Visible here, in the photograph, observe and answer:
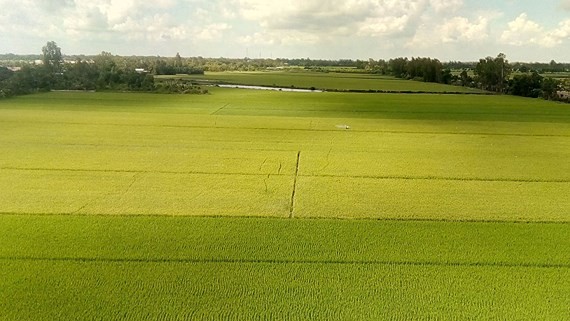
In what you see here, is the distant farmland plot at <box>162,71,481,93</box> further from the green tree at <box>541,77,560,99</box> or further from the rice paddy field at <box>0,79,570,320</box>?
the rice paddy field at <box>0,79,570,320</box>

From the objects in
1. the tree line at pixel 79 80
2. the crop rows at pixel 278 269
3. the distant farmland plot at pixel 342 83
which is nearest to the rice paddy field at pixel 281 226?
the crop rows at pixel 278 269

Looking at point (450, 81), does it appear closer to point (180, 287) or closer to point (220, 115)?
point (220, 115)

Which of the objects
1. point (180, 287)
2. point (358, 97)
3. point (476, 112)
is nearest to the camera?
point (180, 287)

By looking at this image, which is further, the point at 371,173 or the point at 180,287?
the point at 371,173

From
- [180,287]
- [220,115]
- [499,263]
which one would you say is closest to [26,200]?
[180,287]

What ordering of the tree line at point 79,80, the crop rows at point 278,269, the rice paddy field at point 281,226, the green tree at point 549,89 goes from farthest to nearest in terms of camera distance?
the green tree at point 549,89
the tree line at point 79,80
the rice paddy field at point 281,226
the crop rows at point 278,269

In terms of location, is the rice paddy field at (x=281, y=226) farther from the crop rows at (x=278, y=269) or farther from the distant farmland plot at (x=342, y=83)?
the distant farmland plot at (x=342, y=83)

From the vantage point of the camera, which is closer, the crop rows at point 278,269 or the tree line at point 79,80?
the crop rows at point 278,269

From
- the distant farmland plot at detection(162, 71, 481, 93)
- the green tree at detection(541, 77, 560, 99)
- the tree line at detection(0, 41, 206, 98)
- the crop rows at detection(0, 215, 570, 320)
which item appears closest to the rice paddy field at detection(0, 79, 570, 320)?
the crop rows at detection(0, 215, 570, 320)

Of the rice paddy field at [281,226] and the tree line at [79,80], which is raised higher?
the tree line at [79,80]
